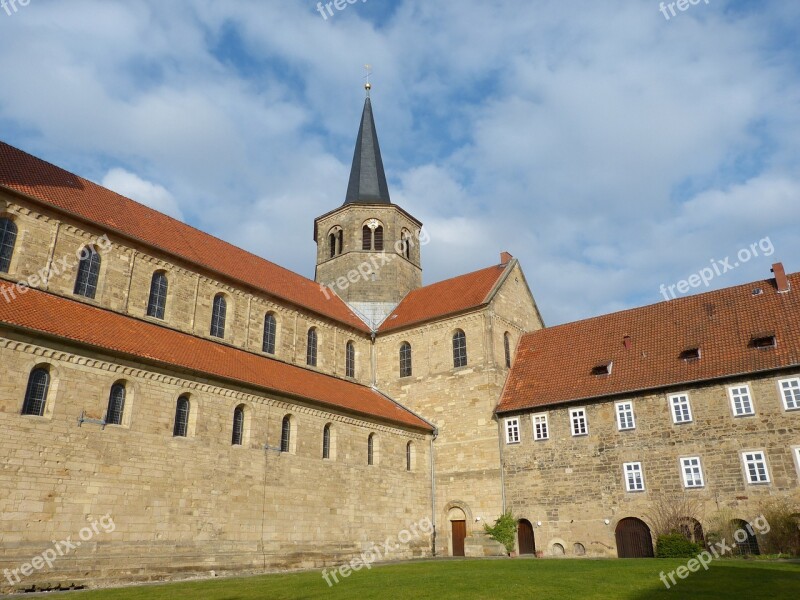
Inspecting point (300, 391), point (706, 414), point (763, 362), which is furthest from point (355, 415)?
point (763, 362)

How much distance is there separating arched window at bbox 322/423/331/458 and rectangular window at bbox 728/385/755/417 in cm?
1566

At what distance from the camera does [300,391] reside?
82.1ft

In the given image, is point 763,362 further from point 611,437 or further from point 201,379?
point 201,379

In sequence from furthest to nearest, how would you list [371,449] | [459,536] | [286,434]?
[459,536] → [371,449] → [286,434]

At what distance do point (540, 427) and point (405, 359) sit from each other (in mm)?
8505

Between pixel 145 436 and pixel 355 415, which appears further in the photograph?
pixel 355 415

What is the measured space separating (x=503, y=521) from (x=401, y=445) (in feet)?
18.5

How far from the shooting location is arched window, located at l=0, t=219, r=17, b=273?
20.2 metres

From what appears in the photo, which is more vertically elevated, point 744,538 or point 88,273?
point 88,273

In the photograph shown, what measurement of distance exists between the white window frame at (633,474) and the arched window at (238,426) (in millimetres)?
15116

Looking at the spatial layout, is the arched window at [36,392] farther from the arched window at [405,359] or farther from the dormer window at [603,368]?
the dormer window at [603,368]

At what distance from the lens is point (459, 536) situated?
28969 mm

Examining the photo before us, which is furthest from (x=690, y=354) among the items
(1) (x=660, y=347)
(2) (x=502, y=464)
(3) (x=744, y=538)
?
(2) (x=502, y=464)

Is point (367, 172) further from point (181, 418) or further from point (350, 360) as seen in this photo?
point (181, 418)
